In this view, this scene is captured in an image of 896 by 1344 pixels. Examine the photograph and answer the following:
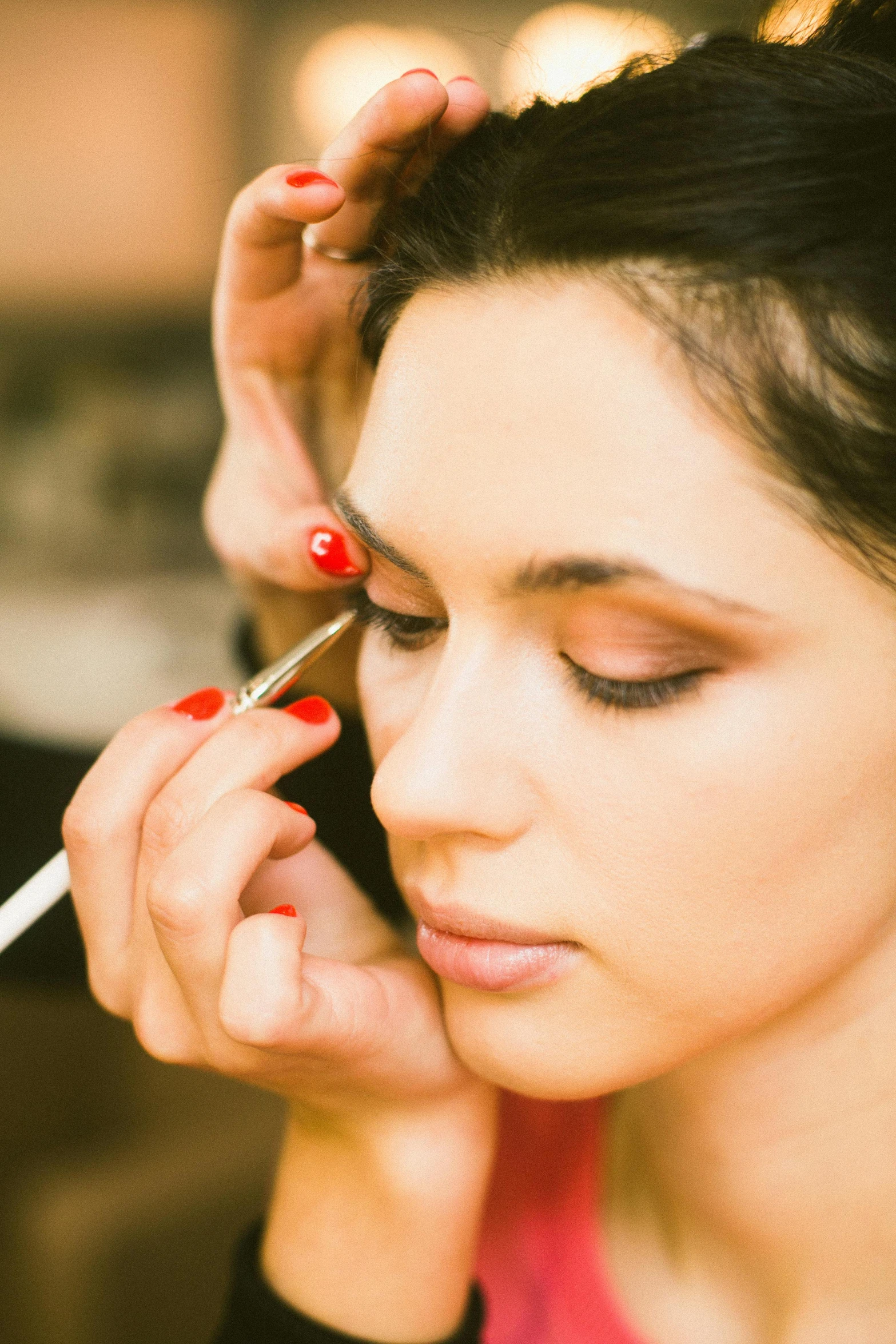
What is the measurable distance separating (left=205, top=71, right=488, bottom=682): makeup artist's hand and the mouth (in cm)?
25

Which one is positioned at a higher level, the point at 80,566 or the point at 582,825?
the point at 582,825

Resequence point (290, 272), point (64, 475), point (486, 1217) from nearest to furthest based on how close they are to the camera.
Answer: point (290, 272)
point (486, 1217)
point (64, 475)

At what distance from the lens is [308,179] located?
667mm

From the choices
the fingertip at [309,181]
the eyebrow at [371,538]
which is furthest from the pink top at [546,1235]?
the fingertip at [309,181]

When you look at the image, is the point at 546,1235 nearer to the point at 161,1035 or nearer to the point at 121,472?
the point at 161,1035

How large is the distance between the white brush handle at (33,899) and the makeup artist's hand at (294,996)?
1.0 inches

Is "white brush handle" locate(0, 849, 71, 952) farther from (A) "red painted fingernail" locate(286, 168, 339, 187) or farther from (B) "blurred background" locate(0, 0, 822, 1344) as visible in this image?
(A) "red painted fingernail" locate(286, 168, 339, 187)

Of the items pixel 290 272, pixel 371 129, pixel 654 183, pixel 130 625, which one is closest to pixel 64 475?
pixel 130 625

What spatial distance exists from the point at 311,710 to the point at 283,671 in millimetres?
34

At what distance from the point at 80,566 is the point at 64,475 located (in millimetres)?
165

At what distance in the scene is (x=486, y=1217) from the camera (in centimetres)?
91

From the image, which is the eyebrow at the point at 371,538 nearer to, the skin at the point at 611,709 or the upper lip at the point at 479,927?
the skin at the point at 611,709

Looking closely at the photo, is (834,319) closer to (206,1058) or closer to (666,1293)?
(206,1058)

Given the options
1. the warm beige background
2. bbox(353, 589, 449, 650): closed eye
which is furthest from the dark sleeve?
the warm beige background
